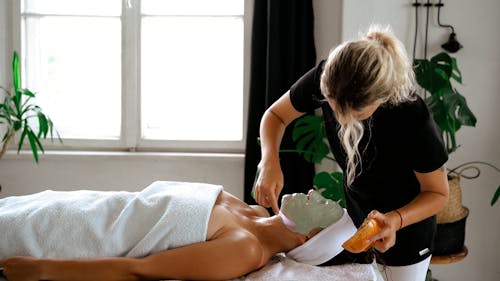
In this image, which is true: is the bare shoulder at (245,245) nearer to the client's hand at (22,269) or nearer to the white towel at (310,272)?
the white towel at (310,272)

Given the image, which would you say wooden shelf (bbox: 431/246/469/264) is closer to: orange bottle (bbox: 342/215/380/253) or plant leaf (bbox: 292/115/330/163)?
plant leaf (bbox: 292/115/330/163)

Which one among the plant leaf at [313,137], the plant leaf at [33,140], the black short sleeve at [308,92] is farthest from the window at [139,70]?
the black short sleeve at [308,92]

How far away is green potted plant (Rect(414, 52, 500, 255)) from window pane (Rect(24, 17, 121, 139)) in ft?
5.34

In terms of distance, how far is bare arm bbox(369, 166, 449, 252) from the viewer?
1.26m

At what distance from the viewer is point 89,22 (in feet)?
9.89

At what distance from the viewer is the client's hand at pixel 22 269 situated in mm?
1357

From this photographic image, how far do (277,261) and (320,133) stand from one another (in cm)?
102

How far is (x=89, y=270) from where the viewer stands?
135 centimetres

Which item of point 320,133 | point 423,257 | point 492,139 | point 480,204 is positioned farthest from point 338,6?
point 423,257

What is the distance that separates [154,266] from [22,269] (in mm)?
319

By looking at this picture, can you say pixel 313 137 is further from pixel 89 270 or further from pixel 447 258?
pixel 89 270

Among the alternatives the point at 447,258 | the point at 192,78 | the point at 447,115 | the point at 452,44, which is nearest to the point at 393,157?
the point at 447,115

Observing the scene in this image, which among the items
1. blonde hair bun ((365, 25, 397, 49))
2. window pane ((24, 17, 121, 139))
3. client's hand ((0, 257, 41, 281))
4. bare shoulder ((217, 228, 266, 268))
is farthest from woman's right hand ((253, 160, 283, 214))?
window pane ((24, 17, 121, 139))

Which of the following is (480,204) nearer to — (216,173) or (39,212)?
(216,173)
